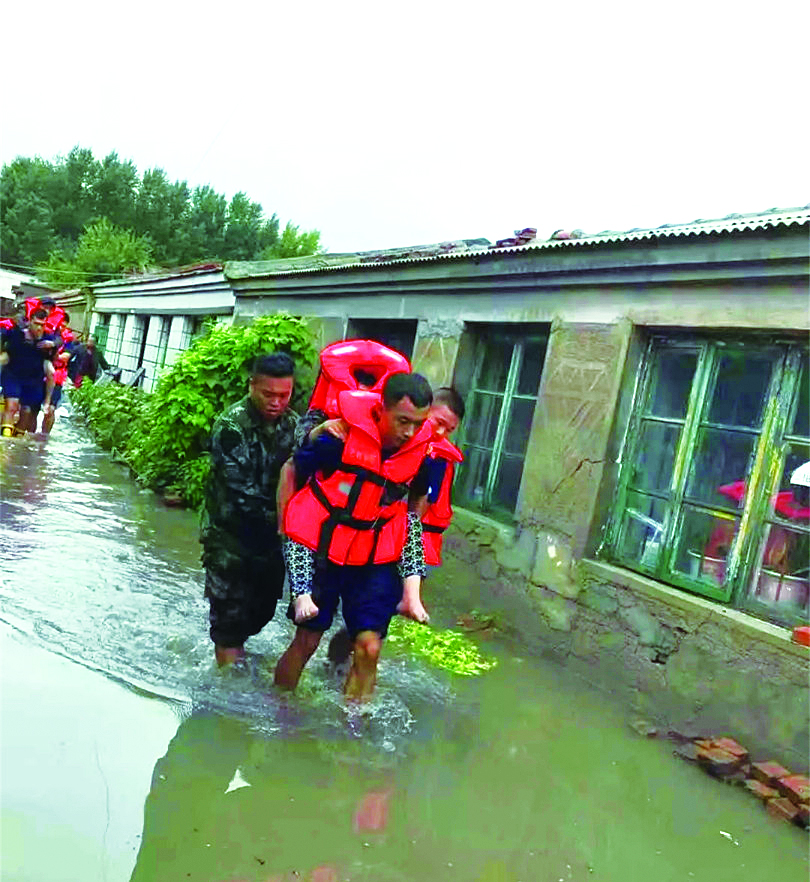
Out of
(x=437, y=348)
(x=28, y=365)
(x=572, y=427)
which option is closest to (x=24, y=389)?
(x=28, y=365)

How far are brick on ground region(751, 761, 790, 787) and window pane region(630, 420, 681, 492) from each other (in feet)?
5.69

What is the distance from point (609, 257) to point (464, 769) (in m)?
3.36

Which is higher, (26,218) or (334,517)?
(26,218)

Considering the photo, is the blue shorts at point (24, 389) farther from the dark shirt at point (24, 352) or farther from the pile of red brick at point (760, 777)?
the pile of red brick at point (760, 777)

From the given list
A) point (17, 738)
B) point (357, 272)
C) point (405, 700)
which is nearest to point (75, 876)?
point (17, 738)

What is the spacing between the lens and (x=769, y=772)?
13.9 feet

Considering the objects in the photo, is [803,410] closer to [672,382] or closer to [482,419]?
[672,382]

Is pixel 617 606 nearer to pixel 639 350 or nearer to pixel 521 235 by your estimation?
pixel 639 350

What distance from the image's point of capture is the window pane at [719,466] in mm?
5098

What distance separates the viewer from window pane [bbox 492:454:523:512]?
6.84 meters

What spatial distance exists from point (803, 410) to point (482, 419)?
2.95 metres

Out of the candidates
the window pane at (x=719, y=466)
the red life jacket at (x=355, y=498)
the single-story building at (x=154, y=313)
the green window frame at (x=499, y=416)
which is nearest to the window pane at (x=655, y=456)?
the window pane at (x=719, y=466)

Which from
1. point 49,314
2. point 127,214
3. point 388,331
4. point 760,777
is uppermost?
point 127,214

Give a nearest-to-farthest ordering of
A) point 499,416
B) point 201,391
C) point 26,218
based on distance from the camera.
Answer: point 499,416, point 201,391, point 26,218
